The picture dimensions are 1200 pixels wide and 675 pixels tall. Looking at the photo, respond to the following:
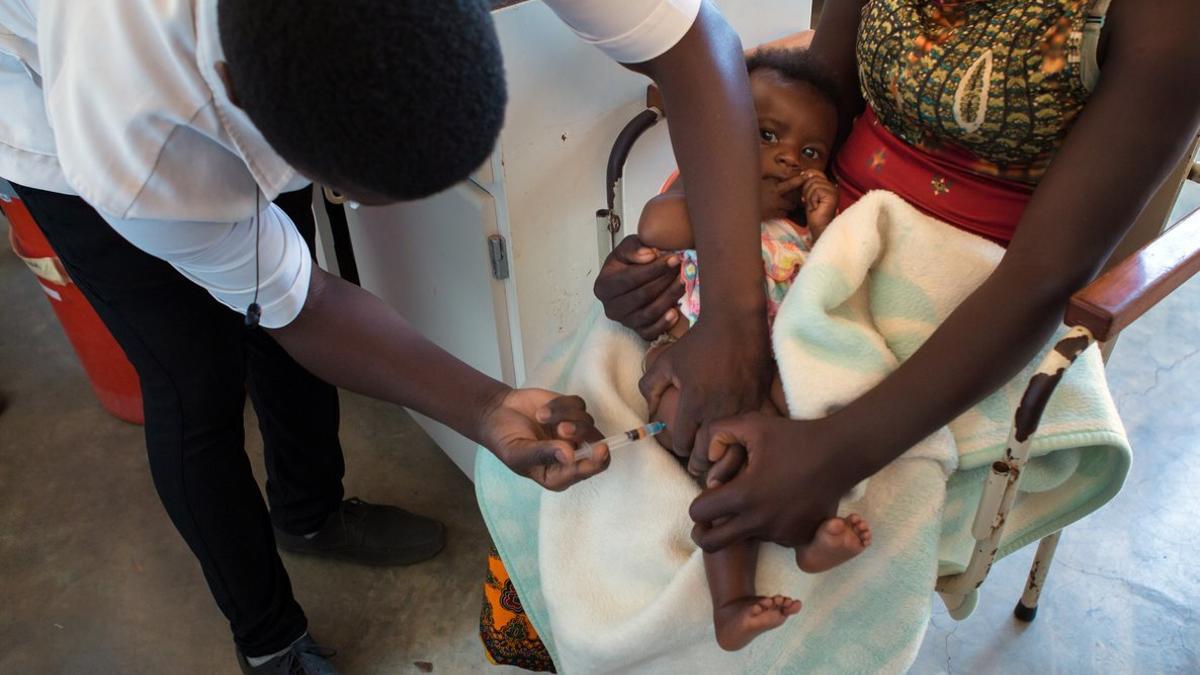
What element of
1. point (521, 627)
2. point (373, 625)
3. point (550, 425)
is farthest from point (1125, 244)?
point (373, 625)

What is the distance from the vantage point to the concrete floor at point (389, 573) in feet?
5.38

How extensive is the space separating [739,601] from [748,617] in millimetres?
26

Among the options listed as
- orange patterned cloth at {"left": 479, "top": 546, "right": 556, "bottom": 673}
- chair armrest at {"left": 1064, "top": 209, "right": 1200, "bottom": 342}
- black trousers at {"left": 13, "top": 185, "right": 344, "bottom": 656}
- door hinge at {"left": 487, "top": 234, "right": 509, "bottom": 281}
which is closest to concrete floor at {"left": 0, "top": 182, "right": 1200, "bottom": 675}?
black trousers at {"left": 13, "top": 185, "right": 344, "bottom": 656}

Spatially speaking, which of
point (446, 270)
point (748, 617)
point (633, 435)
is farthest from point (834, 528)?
point (446, 270)

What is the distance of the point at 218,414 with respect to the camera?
1.32m

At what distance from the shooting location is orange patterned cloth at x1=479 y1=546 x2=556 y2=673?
129cm

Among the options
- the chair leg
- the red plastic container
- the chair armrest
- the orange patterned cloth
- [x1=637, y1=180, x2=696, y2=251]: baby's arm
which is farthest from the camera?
the red plastic container

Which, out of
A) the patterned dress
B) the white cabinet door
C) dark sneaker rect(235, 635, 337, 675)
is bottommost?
dark sneaker rect(235, 635, 337, 675)

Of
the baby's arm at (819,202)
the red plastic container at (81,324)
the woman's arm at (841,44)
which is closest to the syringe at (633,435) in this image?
the baby's arm at (819,202)

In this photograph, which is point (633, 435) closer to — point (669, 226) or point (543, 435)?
point (543, 435)

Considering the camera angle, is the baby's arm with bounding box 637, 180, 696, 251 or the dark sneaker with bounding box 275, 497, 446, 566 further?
the dark sneaker with bounding box 275, 497, 446, 566

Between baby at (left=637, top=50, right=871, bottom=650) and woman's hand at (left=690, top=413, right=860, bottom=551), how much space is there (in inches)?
1.4

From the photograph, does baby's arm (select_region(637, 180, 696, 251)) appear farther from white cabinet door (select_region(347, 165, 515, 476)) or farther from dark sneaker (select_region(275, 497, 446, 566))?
dark sneaker (select_region(275, 497, 446, 566))

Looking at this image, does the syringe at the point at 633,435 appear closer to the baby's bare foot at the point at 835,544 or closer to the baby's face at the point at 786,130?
the baby's bare foot at the point at 835,544
